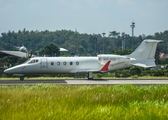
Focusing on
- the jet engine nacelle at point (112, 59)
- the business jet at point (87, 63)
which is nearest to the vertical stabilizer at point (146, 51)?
the business jet at point (87, 63)

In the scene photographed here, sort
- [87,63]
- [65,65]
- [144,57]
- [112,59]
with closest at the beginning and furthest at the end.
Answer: [65,65], [87,63], [112,59], [144,57]

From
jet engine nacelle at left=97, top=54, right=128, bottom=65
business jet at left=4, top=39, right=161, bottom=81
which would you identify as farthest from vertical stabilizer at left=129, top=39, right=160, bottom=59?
jet engine nacelle at left=97, top=54, right=128, bottom=65

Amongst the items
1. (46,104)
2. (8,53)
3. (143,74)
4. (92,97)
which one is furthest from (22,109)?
(8,53)

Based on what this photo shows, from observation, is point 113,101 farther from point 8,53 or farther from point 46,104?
point 8,53

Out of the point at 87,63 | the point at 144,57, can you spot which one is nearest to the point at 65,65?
the point at 87,63

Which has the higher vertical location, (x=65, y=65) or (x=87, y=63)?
(x=87, y=63)

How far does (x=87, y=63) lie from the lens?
44.2 m

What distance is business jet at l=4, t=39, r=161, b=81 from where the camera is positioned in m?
43.0

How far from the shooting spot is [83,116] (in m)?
9.88

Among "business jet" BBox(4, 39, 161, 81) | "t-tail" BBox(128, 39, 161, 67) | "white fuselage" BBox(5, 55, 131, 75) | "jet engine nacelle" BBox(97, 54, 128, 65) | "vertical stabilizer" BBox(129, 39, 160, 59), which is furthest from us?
"vertical stabilizer" BBox(129, 39, 160, 59)

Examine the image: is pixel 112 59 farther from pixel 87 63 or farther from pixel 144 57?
pixel 144 57

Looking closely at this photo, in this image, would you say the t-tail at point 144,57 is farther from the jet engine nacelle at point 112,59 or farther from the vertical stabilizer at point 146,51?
the jet engine nacelle at point 112,59

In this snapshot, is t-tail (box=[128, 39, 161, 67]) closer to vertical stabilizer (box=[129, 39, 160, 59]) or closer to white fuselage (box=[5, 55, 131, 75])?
vertical stabilizer (box=[129, 39, 160, 59])

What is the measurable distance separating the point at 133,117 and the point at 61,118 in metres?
1.96
